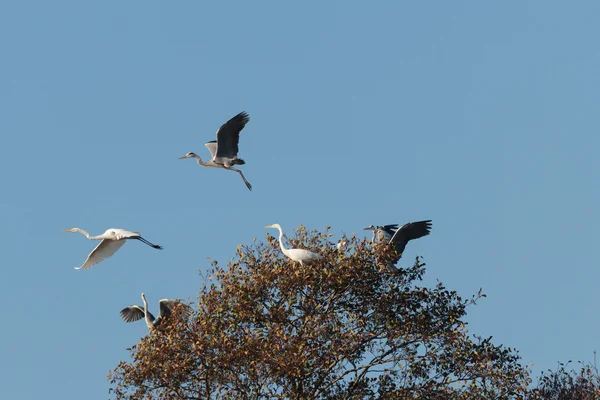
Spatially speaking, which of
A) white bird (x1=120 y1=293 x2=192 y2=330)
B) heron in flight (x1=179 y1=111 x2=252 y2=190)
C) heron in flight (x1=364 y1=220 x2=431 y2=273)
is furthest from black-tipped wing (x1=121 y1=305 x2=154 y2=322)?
heron in flight (x1=364 y1=220 x2=431 y2=273)

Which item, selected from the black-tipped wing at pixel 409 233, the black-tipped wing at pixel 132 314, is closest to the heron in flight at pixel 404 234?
the black-tipped wing at pixel 409 233

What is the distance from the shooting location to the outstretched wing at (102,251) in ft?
85.3

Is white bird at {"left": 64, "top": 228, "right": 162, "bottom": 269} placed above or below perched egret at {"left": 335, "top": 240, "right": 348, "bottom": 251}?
above

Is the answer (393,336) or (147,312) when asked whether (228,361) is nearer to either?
(393,336)

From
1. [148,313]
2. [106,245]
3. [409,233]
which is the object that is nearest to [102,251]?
[106,245]

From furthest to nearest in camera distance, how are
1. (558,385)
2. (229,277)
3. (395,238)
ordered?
(558,385) → (395,238) → (229,277)

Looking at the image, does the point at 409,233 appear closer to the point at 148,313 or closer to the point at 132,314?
the point at 148,313

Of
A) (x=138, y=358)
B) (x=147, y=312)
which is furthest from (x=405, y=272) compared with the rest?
(x=147, y=312)

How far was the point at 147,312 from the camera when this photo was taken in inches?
1170

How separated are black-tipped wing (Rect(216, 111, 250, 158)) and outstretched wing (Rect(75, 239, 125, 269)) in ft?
15.8

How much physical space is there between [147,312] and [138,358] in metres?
7.02

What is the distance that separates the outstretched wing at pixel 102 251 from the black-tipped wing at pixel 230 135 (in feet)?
15.8

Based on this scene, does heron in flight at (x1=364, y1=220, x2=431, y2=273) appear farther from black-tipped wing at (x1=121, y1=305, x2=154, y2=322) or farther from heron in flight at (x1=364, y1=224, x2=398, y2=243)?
black-tipped wing at (x1=121, y1=305, x2=154, y2=322)

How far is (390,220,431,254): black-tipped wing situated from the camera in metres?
25.3
